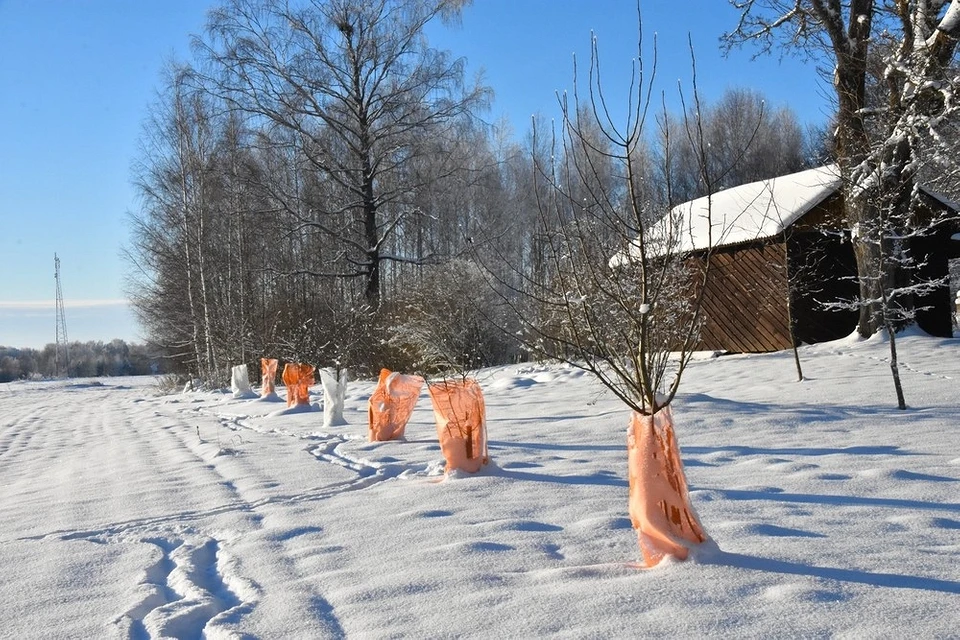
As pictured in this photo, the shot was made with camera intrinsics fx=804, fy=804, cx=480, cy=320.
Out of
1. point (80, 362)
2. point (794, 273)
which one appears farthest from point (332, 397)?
point (80, 362)

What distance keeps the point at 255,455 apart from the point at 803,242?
11.4m

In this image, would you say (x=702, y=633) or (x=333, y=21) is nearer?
(x=702, y=633)

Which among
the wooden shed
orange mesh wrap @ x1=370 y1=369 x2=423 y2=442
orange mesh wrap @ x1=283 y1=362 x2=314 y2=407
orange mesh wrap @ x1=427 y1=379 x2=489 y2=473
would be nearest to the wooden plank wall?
the wooden shed

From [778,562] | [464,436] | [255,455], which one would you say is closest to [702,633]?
[778,562]

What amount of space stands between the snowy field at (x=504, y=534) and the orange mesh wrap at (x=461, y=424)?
0.14m

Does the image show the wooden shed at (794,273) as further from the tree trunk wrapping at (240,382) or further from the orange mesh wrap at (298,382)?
the tree trunk wrapping at (240,382)

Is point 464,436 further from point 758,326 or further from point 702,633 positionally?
point 758,326

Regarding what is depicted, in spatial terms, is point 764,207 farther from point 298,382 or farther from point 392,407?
point 392,407

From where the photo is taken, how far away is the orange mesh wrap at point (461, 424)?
5.25m

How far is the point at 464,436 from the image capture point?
5.25 meters

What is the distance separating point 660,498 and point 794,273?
1276cm

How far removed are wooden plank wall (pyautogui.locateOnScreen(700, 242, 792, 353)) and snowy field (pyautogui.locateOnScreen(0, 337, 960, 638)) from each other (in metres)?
6.39

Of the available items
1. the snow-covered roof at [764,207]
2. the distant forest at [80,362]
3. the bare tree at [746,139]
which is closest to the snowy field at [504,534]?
the snow-covered roof at [764,207]

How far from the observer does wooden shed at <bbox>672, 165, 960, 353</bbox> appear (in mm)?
14383
